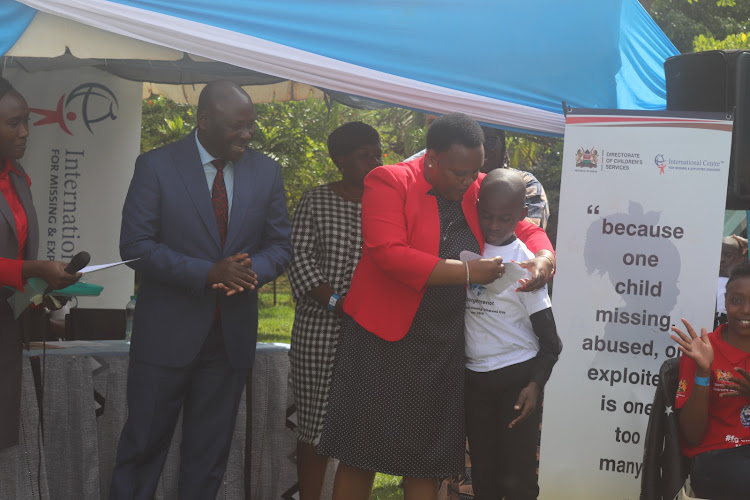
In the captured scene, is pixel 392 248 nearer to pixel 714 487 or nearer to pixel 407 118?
pixel 714 487

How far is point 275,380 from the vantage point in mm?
4828

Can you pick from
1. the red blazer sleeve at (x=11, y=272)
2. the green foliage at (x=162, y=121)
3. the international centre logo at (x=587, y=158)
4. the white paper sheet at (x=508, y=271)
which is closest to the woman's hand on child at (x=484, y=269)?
the white paper sheet at (x=508, y=271)

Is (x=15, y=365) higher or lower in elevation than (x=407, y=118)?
lower

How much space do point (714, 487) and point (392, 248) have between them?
1.63 metres

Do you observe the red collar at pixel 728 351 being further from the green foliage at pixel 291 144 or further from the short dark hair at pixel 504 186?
the green foliage at pixel 291 144

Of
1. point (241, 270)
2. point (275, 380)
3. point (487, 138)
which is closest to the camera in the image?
point (241, 270)

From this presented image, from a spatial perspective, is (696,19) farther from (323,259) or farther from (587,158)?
(323,259)

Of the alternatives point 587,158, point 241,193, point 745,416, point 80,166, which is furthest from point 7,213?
point 80,166

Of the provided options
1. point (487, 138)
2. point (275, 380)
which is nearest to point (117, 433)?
point (275, 380)

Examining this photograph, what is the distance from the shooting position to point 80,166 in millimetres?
6598

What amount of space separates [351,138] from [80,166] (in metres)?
3.12

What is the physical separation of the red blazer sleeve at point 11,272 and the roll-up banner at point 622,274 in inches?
95.8

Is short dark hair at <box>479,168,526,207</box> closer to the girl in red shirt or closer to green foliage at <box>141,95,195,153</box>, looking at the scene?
the girl in red shirt

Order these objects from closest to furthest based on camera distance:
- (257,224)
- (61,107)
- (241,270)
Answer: (241,270) → (257,224) → (61,107)
